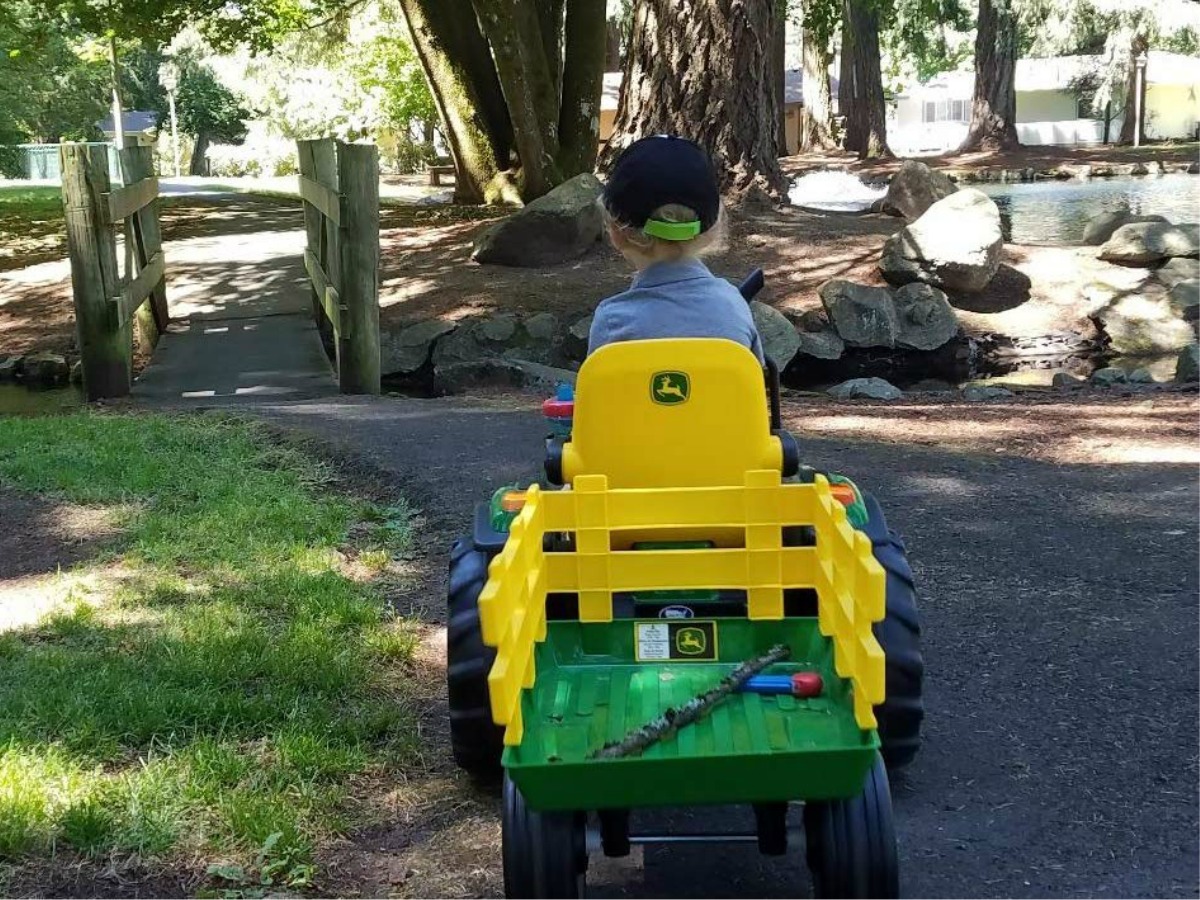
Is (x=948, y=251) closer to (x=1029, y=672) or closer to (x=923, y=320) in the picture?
(x=923, y=320)

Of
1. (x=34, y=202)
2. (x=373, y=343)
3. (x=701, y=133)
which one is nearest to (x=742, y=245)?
(x=701, y=133)

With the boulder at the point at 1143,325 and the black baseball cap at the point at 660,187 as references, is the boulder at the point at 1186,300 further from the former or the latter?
the black baseball cap at the point at 660,187

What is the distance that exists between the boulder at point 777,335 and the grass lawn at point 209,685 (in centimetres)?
656

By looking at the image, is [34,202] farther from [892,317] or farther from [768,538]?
[768,538]

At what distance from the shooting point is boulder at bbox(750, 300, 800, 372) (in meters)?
11.8

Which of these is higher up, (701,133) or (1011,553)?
(701,133)

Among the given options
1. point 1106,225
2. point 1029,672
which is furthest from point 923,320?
point 1029,672

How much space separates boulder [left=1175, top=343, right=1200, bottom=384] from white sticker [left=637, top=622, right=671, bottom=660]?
8.69 meters

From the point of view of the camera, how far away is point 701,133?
556 inches

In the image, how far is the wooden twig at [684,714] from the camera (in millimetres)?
2367

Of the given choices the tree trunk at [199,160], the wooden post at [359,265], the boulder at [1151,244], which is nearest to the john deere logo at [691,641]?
the wooden post at [359,265]

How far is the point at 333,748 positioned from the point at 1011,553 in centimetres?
264

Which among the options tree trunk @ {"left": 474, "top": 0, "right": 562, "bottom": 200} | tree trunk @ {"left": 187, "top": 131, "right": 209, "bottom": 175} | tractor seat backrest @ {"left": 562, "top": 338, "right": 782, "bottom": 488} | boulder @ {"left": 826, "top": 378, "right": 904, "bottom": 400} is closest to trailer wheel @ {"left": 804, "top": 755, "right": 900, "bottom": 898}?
tractor seat backrest @ {"left": 562, "top": 338, "right": 782, "bottom": 488}

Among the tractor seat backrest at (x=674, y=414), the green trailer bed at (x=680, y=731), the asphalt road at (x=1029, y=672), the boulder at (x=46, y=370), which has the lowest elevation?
the boulder at (x=46, y=370)
